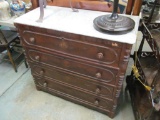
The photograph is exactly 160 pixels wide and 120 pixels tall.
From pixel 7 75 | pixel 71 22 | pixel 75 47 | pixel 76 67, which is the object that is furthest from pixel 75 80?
pixel 7 75

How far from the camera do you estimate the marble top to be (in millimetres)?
910

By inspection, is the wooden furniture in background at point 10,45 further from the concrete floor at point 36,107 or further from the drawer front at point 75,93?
the drawer front at point 75,93

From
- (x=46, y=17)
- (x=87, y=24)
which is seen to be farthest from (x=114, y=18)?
(x=46, y=17)

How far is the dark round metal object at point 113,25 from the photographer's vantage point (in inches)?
35.5

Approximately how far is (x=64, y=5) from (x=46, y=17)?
0.91 feet

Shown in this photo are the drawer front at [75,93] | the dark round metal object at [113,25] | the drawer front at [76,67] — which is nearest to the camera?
the dark round metal object at [113,25]

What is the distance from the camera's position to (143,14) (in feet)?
3.92

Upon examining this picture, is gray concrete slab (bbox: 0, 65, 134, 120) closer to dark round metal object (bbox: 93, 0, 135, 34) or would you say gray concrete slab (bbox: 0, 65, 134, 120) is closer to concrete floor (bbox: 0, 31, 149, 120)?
concrete floor (bbox: 0, 31, 149, 120)

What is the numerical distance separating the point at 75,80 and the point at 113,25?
1.98ft

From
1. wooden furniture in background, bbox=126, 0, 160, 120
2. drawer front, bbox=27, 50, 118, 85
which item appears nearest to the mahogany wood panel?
drawer front, bbox=27, 50, 118, 85

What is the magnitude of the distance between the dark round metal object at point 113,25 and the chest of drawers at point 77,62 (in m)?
0.05

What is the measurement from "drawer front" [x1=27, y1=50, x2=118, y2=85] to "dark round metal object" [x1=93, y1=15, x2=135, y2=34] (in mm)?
294

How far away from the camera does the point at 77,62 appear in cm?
114

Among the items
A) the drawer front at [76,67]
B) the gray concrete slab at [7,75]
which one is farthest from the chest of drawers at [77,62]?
the gray concrete slab at [7,75]
